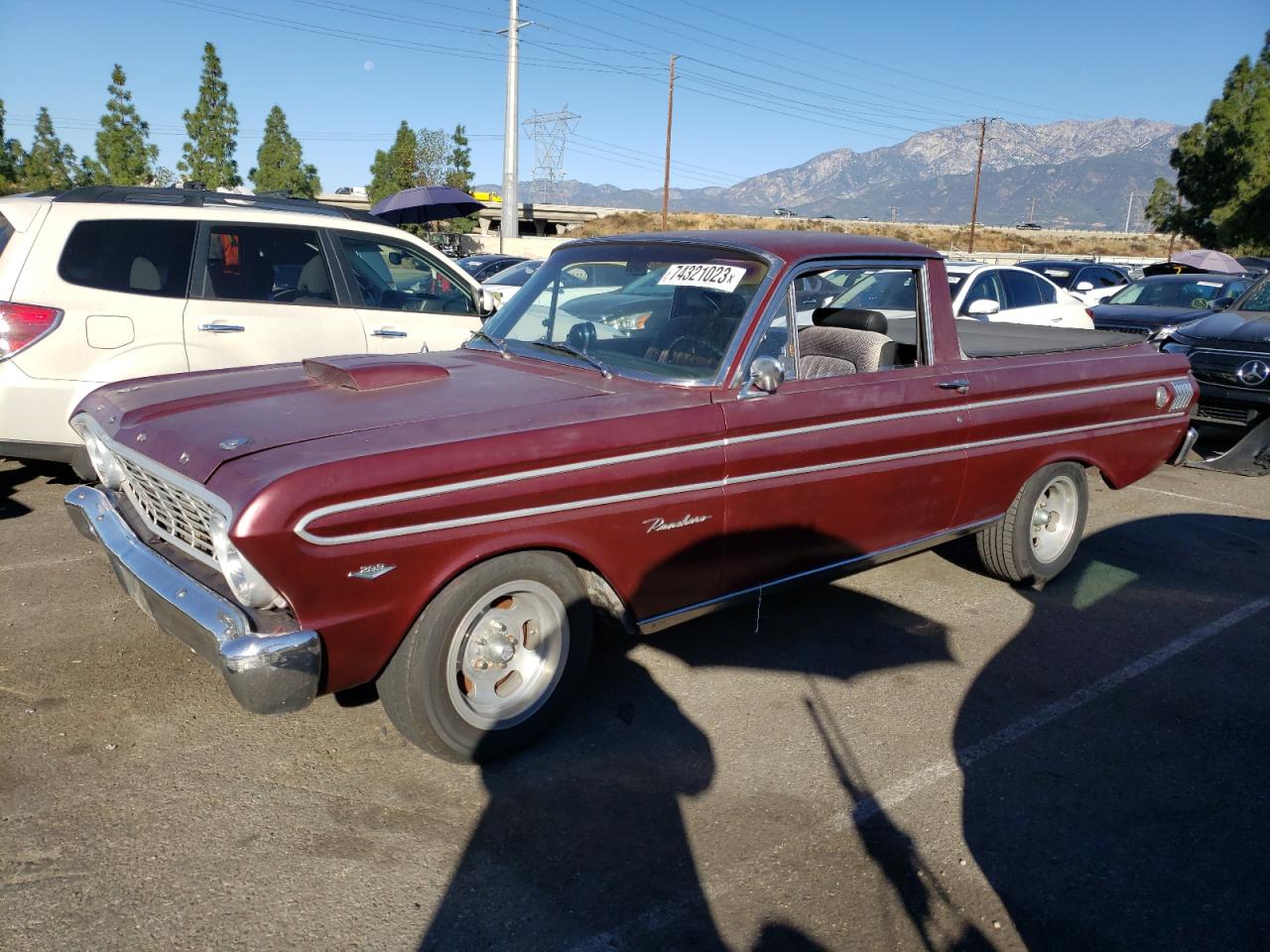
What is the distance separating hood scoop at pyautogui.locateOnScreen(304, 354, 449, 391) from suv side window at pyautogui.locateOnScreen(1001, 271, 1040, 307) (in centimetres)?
A: 879

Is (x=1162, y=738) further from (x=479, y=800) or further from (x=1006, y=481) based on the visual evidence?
(x=479, y=800)

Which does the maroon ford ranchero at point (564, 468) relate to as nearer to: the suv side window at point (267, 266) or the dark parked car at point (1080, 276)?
the suv side window at point (267, 266)

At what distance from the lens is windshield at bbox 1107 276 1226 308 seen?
1227 centimetres

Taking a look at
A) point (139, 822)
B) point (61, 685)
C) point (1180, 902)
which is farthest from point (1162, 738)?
point (61, 685)

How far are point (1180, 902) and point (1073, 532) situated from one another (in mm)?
2912

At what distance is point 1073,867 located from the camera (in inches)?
113

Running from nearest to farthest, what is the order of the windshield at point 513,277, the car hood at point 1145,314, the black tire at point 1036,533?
1. the black tire at point 1036,533
2. the car hood at point 1145,314
3. the windshield at point 513,277

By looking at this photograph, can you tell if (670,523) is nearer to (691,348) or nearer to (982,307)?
(691,348)

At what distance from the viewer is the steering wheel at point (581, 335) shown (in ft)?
13.2

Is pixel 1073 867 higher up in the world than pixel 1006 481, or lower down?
lower down

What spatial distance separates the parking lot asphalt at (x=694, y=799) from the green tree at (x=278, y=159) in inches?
2031

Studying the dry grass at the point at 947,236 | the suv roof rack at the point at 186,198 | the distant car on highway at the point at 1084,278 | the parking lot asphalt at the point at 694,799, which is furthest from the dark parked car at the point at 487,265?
the dry grass at the point at 947,236

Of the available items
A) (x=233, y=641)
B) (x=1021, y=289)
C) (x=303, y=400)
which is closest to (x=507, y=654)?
(x=233, y=641)

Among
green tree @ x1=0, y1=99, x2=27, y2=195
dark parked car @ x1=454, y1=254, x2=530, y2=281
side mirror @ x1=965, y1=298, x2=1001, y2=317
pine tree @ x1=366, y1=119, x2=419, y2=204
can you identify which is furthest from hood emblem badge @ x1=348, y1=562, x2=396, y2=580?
pine tree @ x1=366, y1=119, x2=419, y2=204
